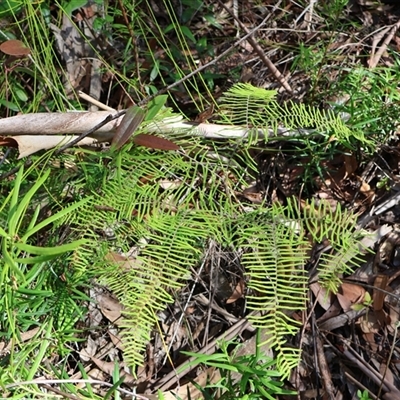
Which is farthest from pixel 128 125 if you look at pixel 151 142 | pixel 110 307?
pixel 110 307

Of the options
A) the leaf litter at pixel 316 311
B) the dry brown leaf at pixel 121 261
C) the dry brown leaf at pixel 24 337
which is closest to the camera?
the dry brown leaf at pixel 121 261

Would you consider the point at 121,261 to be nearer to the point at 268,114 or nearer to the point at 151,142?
the point at 151,142

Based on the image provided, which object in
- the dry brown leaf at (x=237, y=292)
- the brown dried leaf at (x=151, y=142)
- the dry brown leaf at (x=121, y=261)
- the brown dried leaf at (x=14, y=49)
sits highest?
the brown dried leaf at (x=14, y=49)

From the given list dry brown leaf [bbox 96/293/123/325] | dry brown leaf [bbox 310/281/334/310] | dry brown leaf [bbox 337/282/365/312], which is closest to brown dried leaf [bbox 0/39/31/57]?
dry brown leaf [bbox 96/293/123/325]

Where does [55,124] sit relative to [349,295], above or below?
above

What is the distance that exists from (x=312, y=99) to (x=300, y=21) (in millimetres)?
462

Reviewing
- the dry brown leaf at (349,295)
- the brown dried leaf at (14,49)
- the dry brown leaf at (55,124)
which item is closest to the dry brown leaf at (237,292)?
the dry brown leaf at (349,295)

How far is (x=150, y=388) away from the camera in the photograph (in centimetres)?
175

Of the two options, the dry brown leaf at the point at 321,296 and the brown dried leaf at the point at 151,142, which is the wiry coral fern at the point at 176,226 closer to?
the brown dried leaf at the point at 151,142

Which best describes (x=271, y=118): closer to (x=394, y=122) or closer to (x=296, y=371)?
(x=394, y=122)

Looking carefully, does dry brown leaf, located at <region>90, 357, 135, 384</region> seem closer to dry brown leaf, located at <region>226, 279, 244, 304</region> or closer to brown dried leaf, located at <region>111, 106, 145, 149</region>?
dry brown leaf, located at <region>226, 279, 244, 304</region>

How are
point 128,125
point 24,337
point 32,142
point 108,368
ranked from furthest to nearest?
1. point 108,368
2. point 24,337
3. point 32,142
4. point 128,125

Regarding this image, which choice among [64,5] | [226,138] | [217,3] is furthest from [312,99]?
[64,5]

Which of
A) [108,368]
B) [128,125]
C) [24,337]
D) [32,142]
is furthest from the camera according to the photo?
[108,368]
